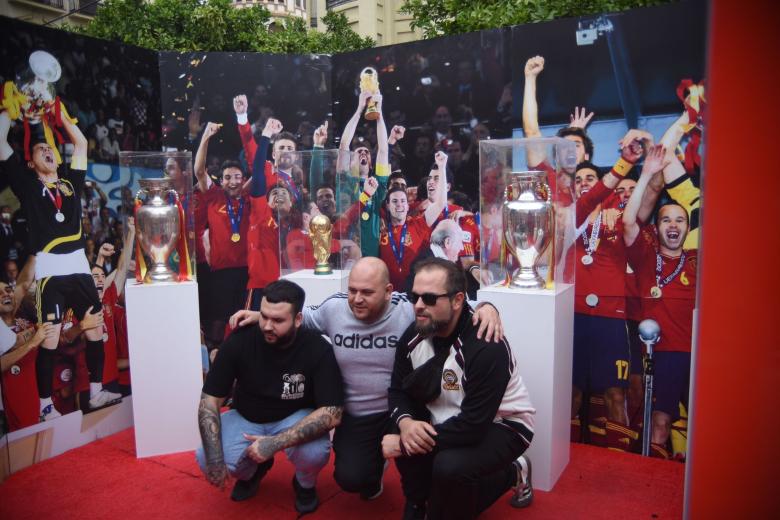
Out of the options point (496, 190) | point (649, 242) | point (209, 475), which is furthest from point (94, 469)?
point (649, 242)

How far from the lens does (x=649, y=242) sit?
3.39 m

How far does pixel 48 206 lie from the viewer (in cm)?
355

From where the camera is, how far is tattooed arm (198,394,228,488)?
9.02ft

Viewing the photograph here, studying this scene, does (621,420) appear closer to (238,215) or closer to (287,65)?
(238,215)

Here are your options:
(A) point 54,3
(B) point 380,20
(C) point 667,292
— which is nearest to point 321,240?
(C) point 667,292

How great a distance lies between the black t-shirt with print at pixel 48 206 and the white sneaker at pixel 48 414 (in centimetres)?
97

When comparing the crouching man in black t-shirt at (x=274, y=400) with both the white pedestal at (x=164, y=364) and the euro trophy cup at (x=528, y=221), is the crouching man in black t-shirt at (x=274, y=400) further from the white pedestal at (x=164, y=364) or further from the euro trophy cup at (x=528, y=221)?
the euro trophy cup at (x=528, y=221)

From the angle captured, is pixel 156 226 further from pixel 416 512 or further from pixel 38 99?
pixel 416 512

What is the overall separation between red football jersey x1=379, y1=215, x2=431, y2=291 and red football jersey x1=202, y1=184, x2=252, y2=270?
109 centimetres

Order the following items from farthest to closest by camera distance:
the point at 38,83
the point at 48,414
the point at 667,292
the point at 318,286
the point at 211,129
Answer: the point at 211,129 < the point at 318,286 < the point at 48,414 < the point at 38,83 < the point at 667,292

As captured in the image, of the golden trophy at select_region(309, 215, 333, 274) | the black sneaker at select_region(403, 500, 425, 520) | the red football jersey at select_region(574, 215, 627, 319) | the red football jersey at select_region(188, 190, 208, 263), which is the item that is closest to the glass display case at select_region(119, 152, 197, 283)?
the red football jersey at select_region(188, 190, 208, 263)

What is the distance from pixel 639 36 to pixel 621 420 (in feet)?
7.43

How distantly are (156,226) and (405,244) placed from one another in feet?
5.80

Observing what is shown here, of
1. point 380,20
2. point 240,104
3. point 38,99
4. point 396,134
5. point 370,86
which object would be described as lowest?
point 396,134
